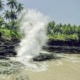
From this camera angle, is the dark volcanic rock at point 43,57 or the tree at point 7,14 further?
the tree at point 7,14

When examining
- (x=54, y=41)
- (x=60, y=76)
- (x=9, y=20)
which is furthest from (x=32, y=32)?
(x=9, y=20)

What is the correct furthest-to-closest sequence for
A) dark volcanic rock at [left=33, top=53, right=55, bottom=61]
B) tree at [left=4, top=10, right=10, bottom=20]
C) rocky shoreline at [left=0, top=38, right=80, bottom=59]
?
tree at [left=4, top=10, right=10, bottom=20]
rocky shoreline at [left=0, top=38, right=80, bottom=59]
dark volcanic rock at [left=33, top=53, right=55, bottom=61]

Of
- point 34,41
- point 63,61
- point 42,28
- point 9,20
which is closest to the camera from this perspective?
point 63,61

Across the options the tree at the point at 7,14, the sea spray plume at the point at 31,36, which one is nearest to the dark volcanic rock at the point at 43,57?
the sea spray plume at the point at 31,36

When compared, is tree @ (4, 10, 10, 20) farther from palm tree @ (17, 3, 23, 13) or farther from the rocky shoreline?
the rocky shoreline

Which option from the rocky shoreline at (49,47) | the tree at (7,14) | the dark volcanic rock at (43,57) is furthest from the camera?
the tree at (7,14)

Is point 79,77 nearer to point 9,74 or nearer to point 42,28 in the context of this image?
point 9,74

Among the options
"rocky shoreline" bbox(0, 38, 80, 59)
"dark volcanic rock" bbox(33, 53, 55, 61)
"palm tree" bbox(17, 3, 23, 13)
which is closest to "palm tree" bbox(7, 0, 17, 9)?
→ "palm tree" bbox(17, 3, 23, 13)

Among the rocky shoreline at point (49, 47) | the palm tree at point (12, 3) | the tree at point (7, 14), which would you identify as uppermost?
the palm tree at point (12, 3)

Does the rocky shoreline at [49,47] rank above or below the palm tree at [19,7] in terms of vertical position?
below

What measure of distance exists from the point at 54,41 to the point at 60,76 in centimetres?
3098

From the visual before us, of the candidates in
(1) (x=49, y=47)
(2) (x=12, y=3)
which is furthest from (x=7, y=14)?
(1) (x=49, y=47)

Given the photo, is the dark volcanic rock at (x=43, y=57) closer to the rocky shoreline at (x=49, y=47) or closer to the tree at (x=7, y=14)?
the rocky shoreline at (x=49, y=47)

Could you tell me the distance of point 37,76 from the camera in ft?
76.6
